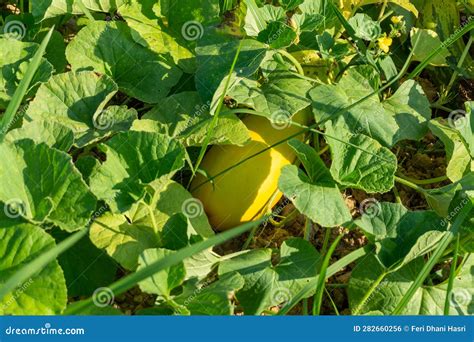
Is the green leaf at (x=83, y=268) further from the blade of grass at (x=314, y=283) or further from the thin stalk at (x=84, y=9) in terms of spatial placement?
the thin stalk at (x=84, y=9)

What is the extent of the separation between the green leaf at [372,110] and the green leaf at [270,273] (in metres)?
0.36

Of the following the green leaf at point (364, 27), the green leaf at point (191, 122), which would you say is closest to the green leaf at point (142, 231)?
the green leaf at point (191, 122)

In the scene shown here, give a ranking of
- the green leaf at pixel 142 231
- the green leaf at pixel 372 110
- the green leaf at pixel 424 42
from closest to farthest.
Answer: the green leaf at pixel 142 231, the green leaf at pixel 372 110, the green leaf at pixel 424 42

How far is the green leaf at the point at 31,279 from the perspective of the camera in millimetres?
1773

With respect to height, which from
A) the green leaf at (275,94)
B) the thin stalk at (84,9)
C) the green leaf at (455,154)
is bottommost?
the green leaf at (455,154)

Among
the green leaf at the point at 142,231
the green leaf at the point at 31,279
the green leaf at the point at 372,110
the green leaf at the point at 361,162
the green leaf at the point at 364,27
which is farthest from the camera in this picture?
the green leaf at the point at 364,27

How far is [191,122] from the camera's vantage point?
221cm

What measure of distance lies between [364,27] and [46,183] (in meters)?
1.02

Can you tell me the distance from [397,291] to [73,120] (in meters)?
0.93

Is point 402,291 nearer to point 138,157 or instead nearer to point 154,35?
point 138,157

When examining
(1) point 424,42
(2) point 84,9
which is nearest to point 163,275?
(2) point 84,9

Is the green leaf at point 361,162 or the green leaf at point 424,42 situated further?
the green leaf at point 424,42

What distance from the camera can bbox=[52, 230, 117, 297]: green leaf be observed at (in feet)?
6.61

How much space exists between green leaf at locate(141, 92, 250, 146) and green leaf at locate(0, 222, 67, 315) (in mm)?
460
